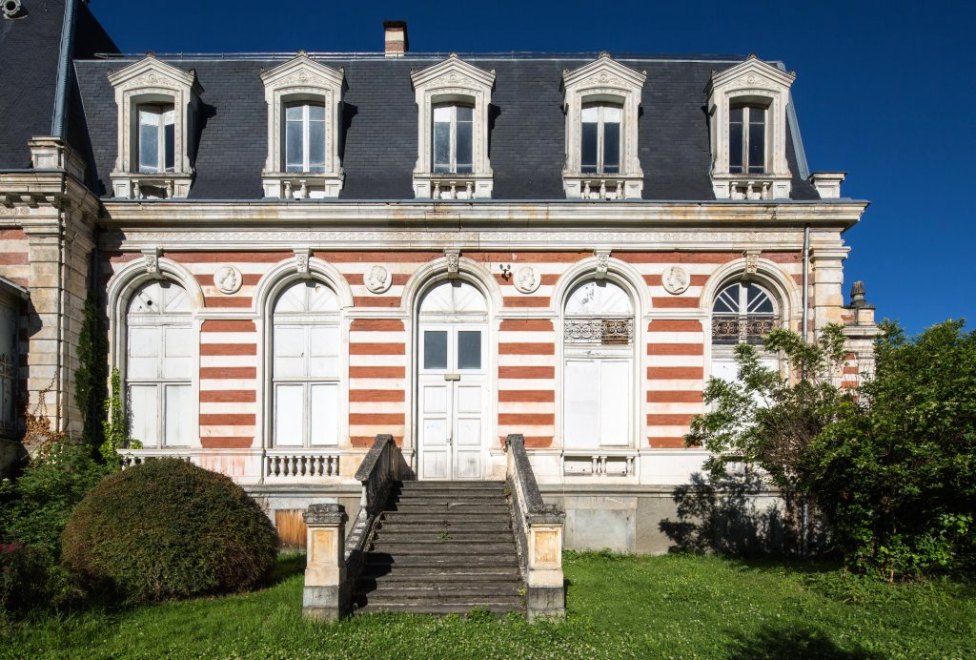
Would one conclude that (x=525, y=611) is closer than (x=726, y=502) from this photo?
Yes

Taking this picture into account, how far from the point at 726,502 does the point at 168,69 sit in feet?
45.3

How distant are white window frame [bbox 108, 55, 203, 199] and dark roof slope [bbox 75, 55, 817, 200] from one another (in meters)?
0.38

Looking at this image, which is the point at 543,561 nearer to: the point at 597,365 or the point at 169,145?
the point at 597,365

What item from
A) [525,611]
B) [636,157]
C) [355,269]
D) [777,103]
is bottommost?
[525,611]

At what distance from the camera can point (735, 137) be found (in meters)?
17.5

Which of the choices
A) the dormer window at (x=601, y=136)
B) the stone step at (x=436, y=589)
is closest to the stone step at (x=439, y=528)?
the stone step at (x=436, y=589)

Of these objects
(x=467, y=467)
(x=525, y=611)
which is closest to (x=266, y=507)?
(x=467, y=467)

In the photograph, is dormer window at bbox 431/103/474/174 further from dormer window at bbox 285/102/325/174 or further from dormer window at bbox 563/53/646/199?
dormer window at bbox 285/102/325/174

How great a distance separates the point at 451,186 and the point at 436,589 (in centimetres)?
821

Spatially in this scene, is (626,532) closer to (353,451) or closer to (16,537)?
(353,451)

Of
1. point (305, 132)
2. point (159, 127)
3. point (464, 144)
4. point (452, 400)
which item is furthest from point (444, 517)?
point (159, 127)

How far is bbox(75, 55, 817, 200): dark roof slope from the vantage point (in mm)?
17141

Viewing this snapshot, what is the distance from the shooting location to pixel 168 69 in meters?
17.0

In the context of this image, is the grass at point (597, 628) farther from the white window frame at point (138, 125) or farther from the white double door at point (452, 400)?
the white window frame at point (138, 125)
